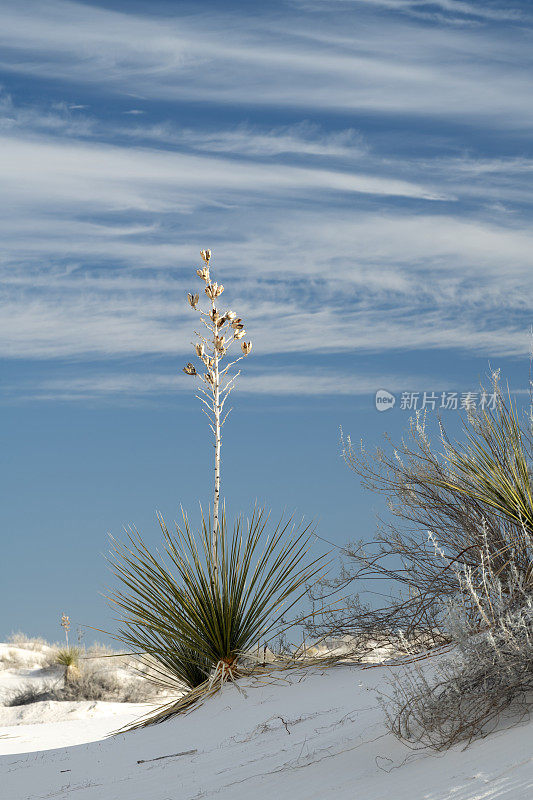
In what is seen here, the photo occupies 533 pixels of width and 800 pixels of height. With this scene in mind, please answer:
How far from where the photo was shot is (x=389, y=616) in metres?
8.65

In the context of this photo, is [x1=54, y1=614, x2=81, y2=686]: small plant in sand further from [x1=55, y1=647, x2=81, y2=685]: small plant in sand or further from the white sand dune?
the white sand dune

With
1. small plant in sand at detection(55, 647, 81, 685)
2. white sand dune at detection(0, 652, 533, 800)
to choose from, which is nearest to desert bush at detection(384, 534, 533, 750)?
white sand dune at detection(0, 652, 533, 800)

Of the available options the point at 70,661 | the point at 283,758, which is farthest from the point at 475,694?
the point at 70,661

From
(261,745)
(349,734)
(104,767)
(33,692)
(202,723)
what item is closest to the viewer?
(349,734)

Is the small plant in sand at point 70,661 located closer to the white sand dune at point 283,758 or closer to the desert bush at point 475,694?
the white sand dune at point 283,758

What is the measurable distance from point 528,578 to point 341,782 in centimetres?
338

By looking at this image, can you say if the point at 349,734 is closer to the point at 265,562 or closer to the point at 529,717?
the point at 529,717

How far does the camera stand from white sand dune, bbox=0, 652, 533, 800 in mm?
3846

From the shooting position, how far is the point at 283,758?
523cm

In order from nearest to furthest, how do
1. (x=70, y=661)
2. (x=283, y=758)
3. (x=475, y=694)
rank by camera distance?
(x=475, y=694) < (x=283, y=758) < (x=70, y=661)

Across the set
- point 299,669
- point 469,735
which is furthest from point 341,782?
point 299,669

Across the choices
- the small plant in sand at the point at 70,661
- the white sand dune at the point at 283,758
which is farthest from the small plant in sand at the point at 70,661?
the white sand dune at the point at 283,758

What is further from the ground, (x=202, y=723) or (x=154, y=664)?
(x=154, y=664)

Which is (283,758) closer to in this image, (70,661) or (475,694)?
(475,694)
